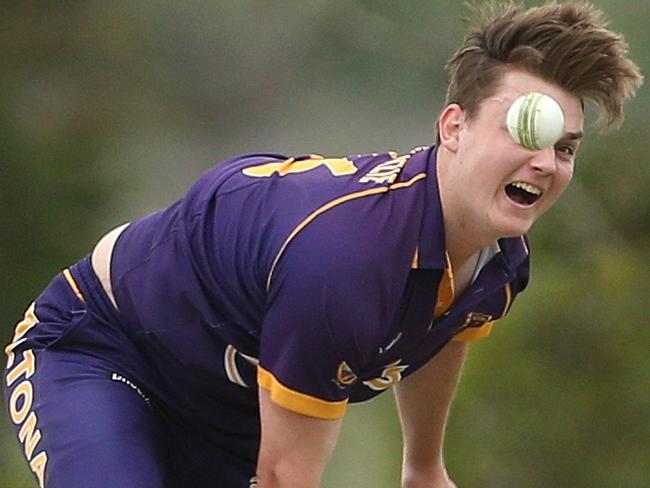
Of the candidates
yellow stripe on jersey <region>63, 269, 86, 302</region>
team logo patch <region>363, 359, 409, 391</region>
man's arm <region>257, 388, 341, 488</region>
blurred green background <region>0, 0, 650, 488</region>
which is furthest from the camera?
blurred green background <region>0, 0, 650, 488</region>

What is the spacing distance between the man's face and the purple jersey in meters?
0.05

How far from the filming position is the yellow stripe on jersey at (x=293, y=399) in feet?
6.56

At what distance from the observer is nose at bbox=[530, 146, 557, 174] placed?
1.96m

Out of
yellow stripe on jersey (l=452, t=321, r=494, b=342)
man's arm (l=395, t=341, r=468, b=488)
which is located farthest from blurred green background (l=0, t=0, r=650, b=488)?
yellow stripe on jersey (l=452, t=321, r=494, b=342)

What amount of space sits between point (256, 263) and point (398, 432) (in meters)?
2.48

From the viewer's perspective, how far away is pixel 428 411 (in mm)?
2490

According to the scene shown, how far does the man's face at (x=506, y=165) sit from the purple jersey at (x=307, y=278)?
5 cm

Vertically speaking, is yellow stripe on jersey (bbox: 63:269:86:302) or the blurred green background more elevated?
yellow stripe on jersey (bbox: 63:269:86:302)

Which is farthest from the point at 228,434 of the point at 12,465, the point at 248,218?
the point at 12,465

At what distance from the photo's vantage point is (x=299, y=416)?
6.63 ft

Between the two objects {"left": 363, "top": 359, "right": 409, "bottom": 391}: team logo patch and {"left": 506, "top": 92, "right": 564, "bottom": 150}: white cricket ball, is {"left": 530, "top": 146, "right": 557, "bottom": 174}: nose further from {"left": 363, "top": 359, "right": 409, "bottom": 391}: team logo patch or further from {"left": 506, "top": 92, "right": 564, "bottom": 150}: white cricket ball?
{"left": 363, "top": 359, "right": 409, "bottom": 391}: team logo patch

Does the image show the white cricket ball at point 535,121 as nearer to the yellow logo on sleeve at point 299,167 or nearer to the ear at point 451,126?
the ear at point 451,126

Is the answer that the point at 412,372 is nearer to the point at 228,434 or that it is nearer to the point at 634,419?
the point at 228,434

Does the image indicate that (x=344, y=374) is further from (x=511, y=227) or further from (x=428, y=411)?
(x=428, y=411)
